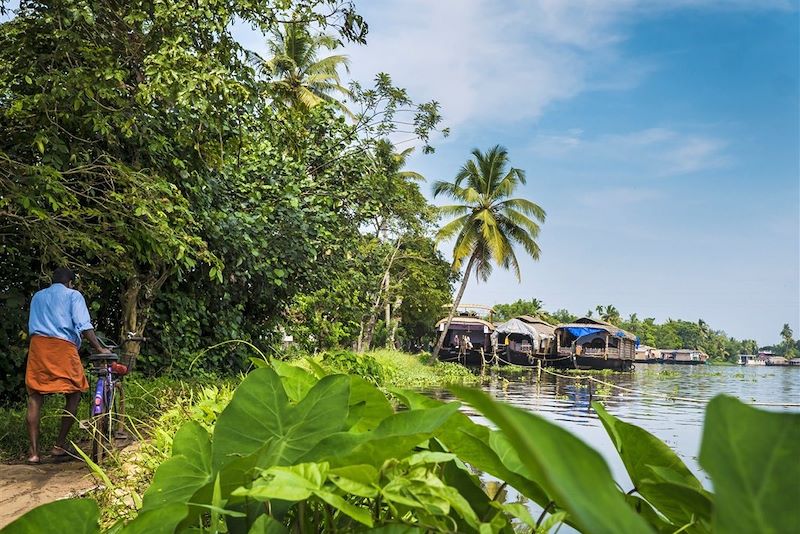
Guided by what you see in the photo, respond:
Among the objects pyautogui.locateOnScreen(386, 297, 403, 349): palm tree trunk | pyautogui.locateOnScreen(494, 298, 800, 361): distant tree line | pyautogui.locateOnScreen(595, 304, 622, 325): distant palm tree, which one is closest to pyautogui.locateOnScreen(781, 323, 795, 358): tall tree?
pyautogui.locateOnScreen(494, 298, 800, 361): distant tree line

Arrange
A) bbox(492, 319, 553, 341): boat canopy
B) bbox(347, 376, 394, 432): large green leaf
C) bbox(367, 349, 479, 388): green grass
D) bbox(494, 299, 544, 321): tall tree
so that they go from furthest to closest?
1. bbox(494, 299, 544, 321): tall tree
2. bbox(492, 319, 553, 341): boat canopy
3. bbox(367, 349, 479, 388): green grass
4. bbox(347, 376, 394, 432): large green leaf

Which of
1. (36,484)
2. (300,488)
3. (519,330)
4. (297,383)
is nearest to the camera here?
(300,488)

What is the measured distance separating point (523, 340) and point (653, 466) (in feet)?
130

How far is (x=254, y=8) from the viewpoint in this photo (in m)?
6.16

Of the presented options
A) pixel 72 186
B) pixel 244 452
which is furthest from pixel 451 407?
pixel 72 186

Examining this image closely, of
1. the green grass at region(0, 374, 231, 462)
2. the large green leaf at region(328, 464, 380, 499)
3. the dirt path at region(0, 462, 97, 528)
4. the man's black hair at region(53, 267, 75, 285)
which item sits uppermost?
the man's black hair at region(53, 267, 75, 285)

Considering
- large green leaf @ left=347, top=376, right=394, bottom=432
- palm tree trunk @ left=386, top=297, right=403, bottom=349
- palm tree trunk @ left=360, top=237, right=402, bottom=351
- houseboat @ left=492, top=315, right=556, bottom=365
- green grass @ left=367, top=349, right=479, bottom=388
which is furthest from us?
houseboat @ left=492, top=315, right=556, bottom=365

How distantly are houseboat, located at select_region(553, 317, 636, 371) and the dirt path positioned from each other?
34.6 m

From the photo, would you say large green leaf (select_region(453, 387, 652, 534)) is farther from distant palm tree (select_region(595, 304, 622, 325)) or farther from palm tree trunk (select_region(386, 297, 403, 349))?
distant palm tree (select_region(595, 304, 622, 325))

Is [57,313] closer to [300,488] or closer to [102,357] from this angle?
[102,357]

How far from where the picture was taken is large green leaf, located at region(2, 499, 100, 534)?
429 mm

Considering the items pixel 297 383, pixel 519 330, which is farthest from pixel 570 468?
pixel 519 330

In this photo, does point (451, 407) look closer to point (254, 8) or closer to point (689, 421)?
point (254, 8)

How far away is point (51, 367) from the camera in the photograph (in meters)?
5.25
